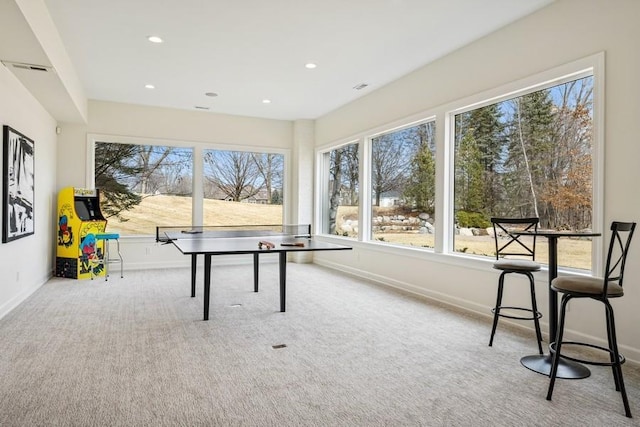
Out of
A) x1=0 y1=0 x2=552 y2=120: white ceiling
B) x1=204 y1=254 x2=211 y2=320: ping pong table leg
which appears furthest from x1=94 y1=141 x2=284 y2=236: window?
x1=204 y1=254 x2=211 y2=320: ping pong table leg

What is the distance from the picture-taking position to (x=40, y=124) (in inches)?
208

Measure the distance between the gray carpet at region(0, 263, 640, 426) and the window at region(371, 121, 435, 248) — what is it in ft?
4.08

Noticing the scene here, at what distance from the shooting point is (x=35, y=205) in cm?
510

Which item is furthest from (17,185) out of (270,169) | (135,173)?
(270,169)

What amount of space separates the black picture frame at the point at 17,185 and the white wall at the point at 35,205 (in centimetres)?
11

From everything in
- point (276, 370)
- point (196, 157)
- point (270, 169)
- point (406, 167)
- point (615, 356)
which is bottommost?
point (276, 370)

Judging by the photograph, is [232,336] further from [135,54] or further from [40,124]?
[40,124]

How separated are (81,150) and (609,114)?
7140 mm

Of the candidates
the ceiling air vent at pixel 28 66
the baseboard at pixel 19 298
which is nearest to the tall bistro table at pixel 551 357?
the ceiling air vent at pixel 28 66

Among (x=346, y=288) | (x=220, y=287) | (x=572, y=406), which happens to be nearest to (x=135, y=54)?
(x=220, y=287)

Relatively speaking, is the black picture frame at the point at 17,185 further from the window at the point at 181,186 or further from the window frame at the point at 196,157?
the window at the point at 181,186

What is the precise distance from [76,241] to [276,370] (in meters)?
4.70

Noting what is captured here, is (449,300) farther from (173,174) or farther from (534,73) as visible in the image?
(173,174)

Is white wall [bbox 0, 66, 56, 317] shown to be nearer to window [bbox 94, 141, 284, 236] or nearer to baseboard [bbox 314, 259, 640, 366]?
window [bbox 94, 141, 284, 236]
